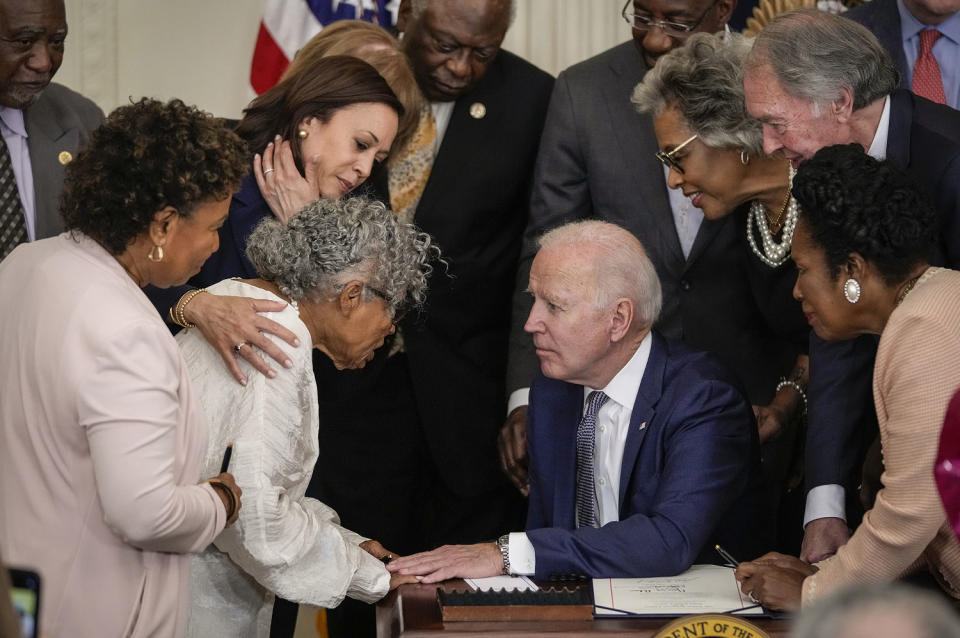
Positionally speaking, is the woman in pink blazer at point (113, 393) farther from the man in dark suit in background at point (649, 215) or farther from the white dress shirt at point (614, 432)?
the man in dark suit in background at point (649, 215)

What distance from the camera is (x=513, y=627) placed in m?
2.87

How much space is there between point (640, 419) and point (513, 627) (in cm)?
90

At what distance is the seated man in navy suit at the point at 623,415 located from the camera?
348 centimetres

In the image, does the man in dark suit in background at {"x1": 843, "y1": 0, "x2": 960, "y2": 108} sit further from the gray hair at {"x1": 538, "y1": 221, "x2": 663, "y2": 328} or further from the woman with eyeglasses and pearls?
the gray hair at {"x1": 538, "y1": 221, "x2": 663, "y2": 328}

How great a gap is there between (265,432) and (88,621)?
59 cm

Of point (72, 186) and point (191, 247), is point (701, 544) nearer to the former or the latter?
point (191, 247)

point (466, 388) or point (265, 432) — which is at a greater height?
point (265, 432)

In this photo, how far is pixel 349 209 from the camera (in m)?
3.30

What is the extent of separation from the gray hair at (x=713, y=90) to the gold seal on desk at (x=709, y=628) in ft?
5.97

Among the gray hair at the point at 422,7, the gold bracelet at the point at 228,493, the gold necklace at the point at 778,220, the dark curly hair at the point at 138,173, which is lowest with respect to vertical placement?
the gold necklace at the point at 778,220

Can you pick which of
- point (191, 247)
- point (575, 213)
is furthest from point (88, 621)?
point (575, 213)

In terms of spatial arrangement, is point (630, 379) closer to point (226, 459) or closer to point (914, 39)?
point (226, 459)

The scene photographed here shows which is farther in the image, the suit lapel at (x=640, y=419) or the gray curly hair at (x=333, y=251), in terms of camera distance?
the suit lapel at (x=640, y=419)

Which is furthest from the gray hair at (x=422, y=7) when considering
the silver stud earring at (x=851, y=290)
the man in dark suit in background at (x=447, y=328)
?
the silver stud earring at (x=851, y=290)
